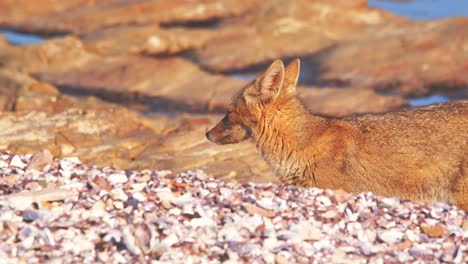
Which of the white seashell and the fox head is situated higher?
the fox head

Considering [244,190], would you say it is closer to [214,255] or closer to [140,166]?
[214,255]

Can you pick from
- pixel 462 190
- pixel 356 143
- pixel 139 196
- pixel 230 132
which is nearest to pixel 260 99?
pixel 230 132

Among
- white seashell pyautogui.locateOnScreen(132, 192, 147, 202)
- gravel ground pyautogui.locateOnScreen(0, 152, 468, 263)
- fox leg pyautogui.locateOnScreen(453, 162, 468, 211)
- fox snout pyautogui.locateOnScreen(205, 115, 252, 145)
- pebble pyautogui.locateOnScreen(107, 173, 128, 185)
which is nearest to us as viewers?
gravel ground pyautogui.locateOnScreen(0, 152, 468, 263)

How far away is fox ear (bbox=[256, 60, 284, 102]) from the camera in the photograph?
1042cm

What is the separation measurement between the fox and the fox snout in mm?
11

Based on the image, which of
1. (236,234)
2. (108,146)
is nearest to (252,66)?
(108,146)

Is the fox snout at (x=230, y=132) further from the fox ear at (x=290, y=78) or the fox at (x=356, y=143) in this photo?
the fox ear at (x=290, y=78)

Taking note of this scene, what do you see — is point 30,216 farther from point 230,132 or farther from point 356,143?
point 356,143

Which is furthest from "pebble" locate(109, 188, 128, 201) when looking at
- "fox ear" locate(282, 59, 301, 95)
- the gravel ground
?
"fox ear" locate(282, 59, 301, 95)

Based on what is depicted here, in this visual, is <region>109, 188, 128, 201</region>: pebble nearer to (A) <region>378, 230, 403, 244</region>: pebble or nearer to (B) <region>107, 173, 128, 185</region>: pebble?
(B) <region>107, 173, 128, 185</region>: pebble

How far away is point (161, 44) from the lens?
1048 inches

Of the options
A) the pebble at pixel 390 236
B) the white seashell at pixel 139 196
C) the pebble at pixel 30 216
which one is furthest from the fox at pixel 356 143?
the pebble at pixel 30 216

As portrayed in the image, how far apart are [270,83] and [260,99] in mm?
216

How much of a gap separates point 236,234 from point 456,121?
314 cm
